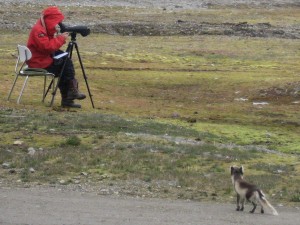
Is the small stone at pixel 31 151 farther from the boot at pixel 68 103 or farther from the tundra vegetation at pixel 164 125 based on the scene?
the boot at pixel 68 103

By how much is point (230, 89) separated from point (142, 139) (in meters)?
13.8

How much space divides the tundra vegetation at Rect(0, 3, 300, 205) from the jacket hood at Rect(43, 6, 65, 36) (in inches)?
79.3

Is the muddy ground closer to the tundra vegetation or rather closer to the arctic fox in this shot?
→ the tundra vegetation

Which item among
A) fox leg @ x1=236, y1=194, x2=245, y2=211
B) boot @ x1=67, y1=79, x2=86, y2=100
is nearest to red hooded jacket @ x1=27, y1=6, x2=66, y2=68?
boot @ x1=67, y1=79, x2=86, y2=100

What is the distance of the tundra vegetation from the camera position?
45.1ft

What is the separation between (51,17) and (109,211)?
31.1ft

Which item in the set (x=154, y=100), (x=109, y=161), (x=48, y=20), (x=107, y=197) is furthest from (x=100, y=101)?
(x=107, y=197)

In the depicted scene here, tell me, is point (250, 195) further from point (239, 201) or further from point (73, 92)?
point (73, 92)

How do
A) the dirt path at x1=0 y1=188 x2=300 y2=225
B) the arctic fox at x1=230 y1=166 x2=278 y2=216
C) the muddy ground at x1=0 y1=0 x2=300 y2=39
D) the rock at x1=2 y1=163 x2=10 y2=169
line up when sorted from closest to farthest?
the dirt path at x1=0 y1=188 x2=300 y2=225
the arctic fox at x1=230 y1=166 x2=278 y2=216
the rock at x1=2 y1=163 x2=10 y2=169
the muddy ground at x1=0 y1=0 x2=300 y2=39

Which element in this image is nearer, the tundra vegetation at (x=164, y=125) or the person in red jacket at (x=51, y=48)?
the tundra vegetation at (x=164, y=125)

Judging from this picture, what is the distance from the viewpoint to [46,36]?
20.0 m

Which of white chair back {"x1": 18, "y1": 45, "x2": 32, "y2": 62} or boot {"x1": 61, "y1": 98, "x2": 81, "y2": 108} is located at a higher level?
white chair back {"x1": 18, "y1": 45, "x2": 32, "y2": 62}

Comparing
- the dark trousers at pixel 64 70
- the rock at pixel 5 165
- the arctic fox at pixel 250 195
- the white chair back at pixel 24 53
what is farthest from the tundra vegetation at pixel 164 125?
the white chair back at pixel 24 53

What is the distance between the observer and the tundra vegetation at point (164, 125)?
13734 millimetres
